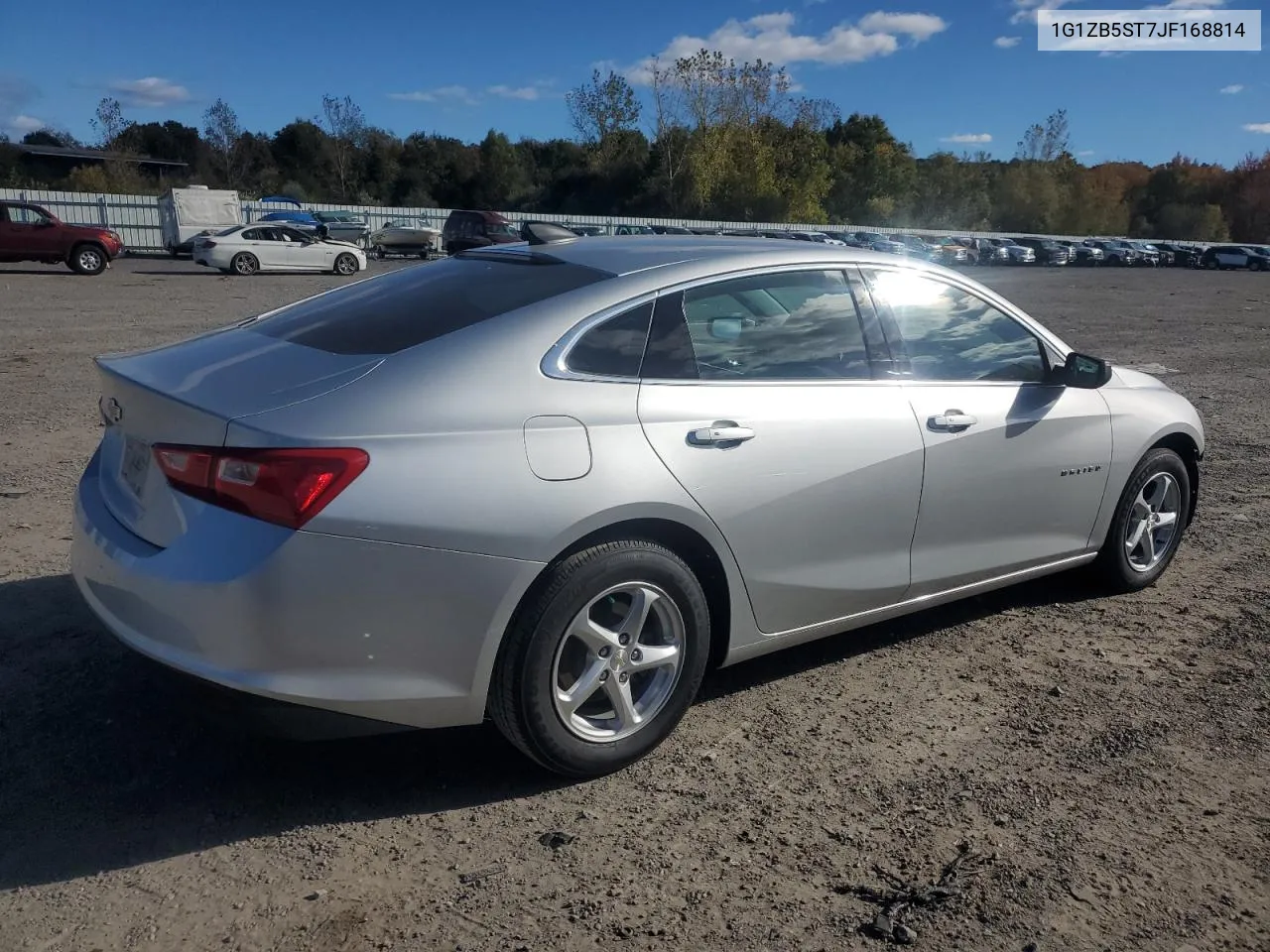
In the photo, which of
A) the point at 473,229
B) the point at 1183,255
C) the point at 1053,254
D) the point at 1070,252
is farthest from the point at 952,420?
the point at 1183,255

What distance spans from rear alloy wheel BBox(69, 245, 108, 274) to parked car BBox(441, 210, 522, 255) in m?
11.5

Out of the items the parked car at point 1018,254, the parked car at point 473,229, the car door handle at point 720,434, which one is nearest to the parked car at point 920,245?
the parked car at point 1018,254

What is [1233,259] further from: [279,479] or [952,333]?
[279,479]

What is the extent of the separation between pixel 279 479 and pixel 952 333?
272cm

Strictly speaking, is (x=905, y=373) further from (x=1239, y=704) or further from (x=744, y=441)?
(x=1239, y=704)

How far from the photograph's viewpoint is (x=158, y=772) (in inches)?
129

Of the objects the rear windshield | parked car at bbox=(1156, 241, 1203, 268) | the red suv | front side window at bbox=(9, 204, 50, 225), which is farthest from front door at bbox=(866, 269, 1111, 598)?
parked car at bbox=(1156, 241, 1203, 268)

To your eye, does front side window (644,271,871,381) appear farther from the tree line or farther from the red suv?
the tree line

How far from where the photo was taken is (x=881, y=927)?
2645mm

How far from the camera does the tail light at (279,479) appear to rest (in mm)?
2738

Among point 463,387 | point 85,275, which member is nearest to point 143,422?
point 463,387

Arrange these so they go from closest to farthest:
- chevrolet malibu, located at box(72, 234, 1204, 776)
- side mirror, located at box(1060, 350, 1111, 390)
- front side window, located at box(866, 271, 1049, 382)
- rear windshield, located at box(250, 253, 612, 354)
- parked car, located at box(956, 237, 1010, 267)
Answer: chevrolet malibu, located at box(72, 234, 1204, 776)
rear windshield, located at box(250, 253, 612, 354)
front side window, located at box(866, 271, 1049, 382)
side mirror, located at box(1060, 350, 1111, 390)
parked car, located at box(956, 237, 1010, 267)

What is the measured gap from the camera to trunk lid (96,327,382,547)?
9.58ft

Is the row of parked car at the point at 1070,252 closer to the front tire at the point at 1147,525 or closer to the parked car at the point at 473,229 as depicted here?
the parked car at the point at 473,229
